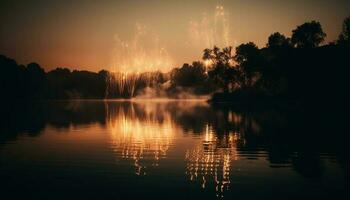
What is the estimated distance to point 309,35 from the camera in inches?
5315

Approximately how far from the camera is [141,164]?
91.4 feet

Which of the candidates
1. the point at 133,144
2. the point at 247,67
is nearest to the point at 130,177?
the point at 133,144

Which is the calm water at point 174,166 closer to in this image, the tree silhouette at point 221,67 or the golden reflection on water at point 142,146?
the golden reflection on water at point 142,146

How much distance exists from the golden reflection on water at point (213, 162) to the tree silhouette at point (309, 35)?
102 m

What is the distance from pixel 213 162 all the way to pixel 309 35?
117574mm

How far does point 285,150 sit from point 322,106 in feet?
240

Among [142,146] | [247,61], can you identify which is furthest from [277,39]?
[142,146]

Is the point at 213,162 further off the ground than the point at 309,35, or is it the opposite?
the point at 309,35

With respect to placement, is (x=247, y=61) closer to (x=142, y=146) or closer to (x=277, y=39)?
(x=277, y=39)

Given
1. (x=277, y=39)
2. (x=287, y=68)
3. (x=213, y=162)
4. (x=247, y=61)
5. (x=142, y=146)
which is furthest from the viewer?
(x=247, y=61)

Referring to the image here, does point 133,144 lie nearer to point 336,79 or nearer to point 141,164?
point 141,164

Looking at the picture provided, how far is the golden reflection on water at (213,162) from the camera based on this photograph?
22.1 metres

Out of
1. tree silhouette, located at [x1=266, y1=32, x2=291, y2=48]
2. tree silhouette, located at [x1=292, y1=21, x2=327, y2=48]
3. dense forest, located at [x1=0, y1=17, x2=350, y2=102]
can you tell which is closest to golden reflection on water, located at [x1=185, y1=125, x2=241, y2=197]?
dense forest, located at [x1=0, y1=17, x2=350, y2=102]

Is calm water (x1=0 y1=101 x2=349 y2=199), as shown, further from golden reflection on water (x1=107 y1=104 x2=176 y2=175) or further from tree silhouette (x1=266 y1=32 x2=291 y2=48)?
tree silhouette (x1=266 y1=32 x2=291 y2=48)
